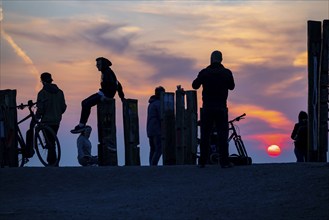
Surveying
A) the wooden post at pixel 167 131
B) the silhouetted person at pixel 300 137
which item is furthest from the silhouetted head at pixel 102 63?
the silhouetted person at pixel 300 137

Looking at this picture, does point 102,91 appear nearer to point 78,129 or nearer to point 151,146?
point 78,129

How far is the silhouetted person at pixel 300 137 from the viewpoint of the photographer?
71.5ft

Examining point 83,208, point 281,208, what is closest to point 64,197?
point 83,208

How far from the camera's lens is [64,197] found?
46.5ft

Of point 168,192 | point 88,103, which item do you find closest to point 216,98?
point 168,192

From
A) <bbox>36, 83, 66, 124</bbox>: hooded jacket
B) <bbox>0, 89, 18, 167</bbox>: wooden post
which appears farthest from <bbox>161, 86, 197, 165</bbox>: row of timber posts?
<bbox>0, 89, 18, 167</bbox>: wooden post

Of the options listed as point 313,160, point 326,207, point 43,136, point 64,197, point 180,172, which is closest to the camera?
point 326,207

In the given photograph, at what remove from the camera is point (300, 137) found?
71.7 ft

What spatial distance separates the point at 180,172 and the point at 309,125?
12.1 ft

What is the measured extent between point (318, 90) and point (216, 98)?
2844 millimetres

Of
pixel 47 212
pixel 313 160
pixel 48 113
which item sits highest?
pixel 48 113

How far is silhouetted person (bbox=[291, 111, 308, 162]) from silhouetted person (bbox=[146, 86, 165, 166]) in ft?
11.4

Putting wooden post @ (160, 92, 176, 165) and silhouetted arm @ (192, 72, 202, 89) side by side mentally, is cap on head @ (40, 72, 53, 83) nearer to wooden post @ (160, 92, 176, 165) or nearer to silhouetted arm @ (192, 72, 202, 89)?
wooden post @ (160, 92, 176, 165)

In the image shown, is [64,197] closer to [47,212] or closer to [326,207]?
[47,212]
